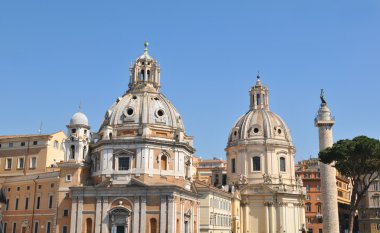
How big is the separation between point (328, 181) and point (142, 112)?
23.2 metres

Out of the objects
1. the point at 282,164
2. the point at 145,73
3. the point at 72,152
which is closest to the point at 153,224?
the point at 72,152

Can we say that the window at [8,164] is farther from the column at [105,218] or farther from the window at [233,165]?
the window at [233,165]

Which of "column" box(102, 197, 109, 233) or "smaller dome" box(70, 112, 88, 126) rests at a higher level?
"smaller dome" box(70, 112, 88, 126)

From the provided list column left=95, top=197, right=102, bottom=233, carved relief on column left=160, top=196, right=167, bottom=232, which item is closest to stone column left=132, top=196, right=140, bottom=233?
carved relief on column left=160, top=196, right=167, bottom=232

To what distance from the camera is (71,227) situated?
57656mm

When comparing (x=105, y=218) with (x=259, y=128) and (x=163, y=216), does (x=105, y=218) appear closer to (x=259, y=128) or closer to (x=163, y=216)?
(x=163, y=216)

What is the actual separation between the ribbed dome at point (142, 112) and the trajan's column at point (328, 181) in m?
17.1

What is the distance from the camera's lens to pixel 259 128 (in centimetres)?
8431

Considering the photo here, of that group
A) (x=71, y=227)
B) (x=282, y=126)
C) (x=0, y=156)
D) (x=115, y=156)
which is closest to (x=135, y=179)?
(x=115, y=156)

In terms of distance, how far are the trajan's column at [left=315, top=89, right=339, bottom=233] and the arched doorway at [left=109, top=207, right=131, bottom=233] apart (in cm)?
2261

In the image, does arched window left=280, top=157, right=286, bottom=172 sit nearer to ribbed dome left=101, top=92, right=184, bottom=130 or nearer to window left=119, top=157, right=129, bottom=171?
ribbed dome left=101, top=92, right=184, bottom=130

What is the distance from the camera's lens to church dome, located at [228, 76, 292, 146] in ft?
276

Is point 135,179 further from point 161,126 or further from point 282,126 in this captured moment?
point 282,126

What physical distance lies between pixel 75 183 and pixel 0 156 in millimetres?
16657
